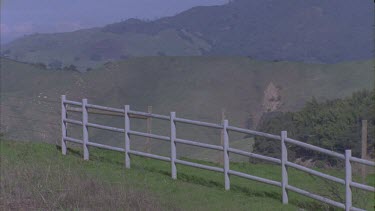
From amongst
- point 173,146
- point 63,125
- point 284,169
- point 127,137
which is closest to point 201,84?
point 63,125

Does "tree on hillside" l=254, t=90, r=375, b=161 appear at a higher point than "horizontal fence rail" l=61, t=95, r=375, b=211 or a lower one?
lower

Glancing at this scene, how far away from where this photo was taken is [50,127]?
893 inches

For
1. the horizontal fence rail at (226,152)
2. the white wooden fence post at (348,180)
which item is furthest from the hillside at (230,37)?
the white wooden fence post at (348,180)

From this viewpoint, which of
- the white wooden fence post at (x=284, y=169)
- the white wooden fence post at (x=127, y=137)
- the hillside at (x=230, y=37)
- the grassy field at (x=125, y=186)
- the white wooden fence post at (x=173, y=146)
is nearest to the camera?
the grassy field at (x=125, y=186)

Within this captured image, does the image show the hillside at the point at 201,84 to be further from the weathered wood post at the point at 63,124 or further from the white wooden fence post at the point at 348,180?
the white wooden fence post at the point at 348,180

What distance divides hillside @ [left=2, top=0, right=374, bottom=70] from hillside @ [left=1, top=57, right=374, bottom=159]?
134 cm

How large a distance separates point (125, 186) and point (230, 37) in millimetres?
55083

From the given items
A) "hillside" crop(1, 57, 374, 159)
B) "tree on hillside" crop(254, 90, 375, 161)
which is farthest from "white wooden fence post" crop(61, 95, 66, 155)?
"hillside" crop(1, 57, 374, 159)

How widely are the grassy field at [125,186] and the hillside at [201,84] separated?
66.3 ft

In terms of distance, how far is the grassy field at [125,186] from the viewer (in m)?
10.2

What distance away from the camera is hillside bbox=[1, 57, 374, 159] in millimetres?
45562

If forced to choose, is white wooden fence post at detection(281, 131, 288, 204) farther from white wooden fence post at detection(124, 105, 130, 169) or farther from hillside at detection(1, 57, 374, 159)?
hillside at detection(1, 57, 374, 159)

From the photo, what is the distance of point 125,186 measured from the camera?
463 inches

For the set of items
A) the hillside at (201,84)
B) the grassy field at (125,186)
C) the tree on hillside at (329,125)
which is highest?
the grassy field at (125,186)
